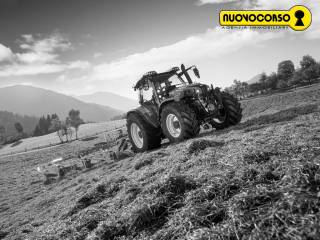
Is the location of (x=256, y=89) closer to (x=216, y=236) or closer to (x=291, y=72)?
(x=291, y=72)

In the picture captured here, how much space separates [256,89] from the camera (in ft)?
318

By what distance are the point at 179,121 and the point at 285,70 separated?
9831 cm

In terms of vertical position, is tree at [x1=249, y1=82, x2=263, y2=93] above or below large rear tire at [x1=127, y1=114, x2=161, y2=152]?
above

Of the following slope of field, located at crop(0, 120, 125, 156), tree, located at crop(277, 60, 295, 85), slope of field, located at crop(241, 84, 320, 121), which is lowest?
slope of field, located at crop(0, 120, 125, 156)

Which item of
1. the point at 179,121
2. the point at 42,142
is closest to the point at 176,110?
the point at 179,121

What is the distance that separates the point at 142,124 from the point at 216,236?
837 cm

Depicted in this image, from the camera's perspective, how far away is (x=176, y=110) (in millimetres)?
8531

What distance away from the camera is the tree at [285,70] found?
92375 mm

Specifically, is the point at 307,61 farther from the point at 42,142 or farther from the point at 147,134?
the point at 147,134

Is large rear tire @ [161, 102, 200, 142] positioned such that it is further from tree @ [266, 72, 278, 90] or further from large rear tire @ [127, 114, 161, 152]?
tree @ [266, 72, 278, 90]

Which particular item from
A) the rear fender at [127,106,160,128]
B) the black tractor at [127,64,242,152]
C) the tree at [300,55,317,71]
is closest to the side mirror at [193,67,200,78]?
the black tractor at [127,64,242,152]

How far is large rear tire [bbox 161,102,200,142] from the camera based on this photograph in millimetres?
8383

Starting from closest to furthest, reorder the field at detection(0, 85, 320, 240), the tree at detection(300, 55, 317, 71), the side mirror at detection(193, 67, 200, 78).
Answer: the field at detection(0, 85, 320, 240), the side mirror at detection(193, 67, 200, 78), the tree at detection(300, 55, 317, 71)

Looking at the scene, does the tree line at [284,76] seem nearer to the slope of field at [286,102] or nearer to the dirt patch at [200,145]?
the slope of field at [286,102]
